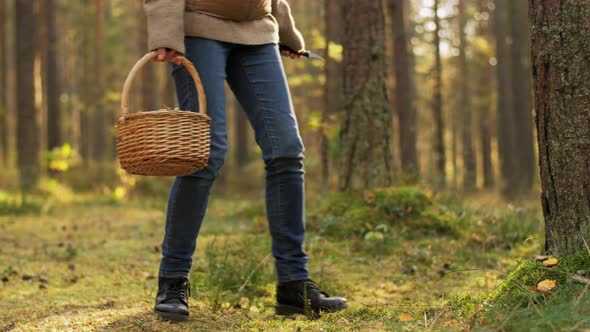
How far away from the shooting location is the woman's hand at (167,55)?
9.57 ft

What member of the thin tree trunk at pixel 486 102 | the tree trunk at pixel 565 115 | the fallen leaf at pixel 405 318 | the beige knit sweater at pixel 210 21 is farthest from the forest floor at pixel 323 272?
the thin tree trunk at pixel 486 102

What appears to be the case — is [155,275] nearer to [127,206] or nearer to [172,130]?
[172,130]

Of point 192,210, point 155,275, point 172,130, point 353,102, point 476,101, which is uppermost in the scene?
point 476,101

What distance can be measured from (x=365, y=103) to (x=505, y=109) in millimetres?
11391

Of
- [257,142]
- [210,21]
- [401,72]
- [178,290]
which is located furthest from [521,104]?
[178,290]

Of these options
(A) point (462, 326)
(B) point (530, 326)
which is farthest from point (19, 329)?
(B) point (530, 326)

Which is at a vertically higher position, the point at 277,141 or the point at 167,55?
the point at 167,55

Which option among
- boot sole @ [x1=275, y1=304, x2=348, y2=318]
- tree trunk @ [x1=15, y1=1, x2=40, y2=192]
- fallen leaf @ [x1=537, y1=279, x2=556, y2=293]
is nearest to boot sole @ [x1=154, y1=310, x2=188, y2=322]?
boot sole @ [x1=275, y1=304, x2=348, y2=318]

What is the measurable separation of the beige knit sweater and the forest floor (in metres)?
1.37

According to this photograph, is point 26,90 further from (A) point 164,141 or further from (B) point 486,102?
(B) point 486,102

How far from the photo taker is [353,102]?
611 cm

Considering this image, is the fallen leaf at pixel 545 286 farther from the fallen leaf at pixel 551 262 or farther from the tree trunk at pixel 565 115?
the tree trunk at pixel 565 115

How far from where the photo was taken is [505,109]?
1633 cm

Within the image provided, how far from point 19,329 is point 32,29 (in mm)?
9889
